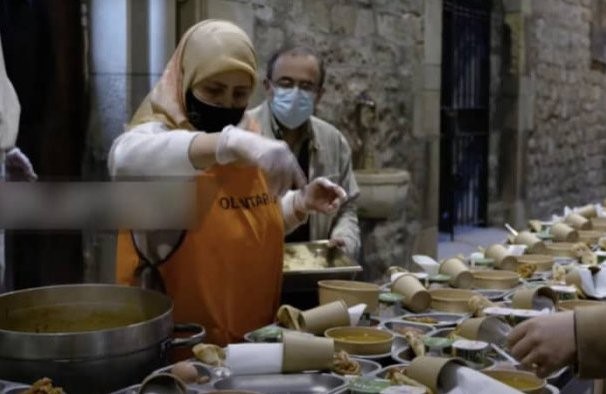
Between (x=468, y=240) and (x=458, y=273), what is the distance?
15.4 feet

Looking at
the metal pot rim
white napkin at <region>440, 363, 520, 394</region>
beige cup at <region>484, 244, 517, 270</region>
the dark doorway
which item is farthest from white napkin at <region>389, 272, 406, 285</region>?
the dark doorway

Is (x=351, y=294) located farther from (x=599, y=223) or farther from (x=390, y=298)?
(x=599, y=223)

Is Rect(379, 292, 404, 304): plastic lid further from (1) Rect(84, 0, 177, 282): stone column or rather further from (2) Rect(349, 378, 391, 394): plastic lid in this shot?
(1) Rect(84, 0, 177, 282): stone column

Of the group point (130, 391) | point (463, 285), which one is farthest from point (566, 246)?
point (130, 391)

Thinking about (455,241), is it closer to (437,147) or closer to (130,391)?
(437,147)

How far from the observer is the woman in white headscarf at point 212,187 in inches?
78.2

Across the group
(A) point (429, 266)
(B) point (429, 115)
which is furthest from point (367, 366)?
(B) point (429, 115)

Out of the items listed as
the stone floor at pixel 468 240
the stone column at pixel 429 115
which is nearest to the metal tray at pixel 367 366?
the stone column at pixel 429 115

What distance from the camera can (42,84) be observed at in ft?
12.6

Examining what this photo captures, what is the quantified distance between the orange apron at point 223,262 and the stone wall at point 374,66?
7.70 ft

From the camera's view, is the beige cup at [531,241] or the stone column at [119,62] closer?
the beige cup at [531,241]

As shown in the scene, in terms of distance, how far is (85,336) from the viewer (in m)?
1.47

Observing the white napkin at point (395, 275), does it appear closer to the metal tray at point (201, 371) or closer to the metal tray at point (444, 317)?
the metal tray at point (444, 317)

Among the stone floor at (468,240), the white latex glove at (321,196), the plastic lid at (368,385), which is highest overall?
the white latex glove at (321,196)
